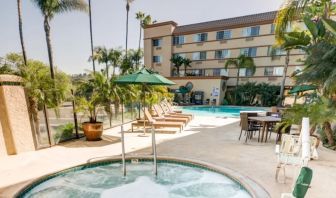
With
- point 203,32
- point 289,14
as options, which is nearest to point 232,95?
point 203,32

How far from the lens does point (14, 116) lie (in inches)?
224

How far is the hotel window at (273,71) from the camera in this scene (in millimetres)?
27669

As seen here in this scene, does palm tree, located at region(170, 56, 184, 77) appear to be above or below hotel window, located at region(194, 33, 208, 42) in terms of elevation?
below

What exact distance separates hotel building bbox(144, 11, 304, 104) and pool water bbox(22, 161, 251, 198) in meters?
23.6

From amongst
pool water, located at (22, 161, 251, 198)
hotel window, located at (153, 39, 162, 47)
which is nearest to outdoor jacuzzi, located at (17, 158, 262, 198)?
pool water, located at (22, 161, 251, 198)

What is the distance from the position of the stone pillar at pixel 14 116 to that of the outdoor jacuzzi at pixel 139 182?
198 cm

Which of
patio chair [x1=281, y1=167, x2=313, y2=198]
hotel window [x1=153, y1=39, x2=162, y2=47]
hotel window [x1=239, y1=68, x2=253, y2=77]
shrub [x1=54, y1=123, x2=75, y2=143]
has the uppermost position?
hotel window [x1=153, y1=39, x2=162, y2=47]

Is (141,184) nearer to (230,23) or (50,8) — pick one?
(50,8)

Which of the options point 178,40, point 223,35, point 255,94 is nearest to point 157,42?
point 178,40

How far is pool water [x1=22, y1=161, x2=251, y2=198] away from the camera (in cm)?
455

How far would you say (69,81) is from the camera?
716 cm

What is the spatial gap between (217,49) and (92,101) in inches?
1062

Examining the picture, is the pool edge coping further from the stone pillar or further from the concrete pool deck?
the stone pillar

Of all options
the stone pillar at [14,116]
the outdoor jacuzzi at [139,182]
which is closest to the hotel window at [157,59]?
the stone pillar at [14,116]
